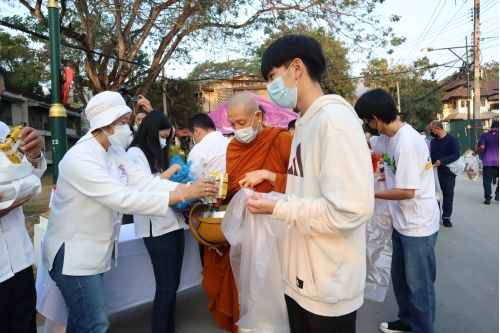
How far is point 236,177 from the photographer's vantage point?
2.37 metres

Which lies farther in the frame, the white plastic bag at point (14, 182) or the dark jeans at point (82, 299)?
the dark jeans at point (82, 299)

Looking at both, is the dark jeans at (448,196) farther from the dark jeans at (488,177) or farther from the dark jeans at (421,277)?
the dark jeans at (421,277)

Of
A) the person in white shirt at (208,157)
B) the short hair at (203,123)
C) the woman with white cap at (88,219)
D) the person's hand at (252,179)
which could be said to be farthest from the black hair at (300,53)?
the short hair at (203,123)

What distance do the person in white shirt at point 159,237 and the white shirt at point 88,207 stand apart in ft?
1.75

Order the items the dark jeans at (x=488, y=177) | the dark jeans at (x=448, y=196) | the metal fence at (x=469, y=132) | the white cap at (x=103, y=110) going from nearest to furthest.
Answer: the white cap at (x=103, y=110), the dark jeans at (x=448, y=196), the dark jeans at (x=488, y=177), the metal fence at (x=469, y=132)

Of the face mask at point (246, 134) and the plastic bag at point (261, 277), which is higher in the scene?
the face mask at point (246, 134)

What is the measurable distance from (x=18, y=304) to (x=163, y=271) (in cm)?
87

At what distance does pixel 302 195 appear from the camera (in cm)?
133

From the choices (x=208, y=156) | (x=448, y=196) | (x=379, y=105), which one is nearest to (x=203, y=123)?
(x=208, y=156)

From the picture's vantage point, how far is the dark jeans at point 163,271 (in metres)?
2.41

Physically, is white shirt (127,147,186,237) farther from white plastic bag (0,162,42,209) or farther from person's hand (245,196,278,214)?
person's hand (245,196,278,214)

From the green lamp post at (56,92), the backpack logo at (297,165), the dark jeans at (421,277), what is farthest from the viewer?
the green lamp post at (56,92)

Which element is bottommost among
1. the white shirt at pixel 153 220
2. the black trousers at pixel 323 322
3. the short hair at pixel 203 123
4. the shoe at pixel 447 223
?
the shoe at pixel 447 223

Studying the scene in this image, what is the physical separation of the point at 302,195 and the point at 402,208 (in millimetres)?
1127
